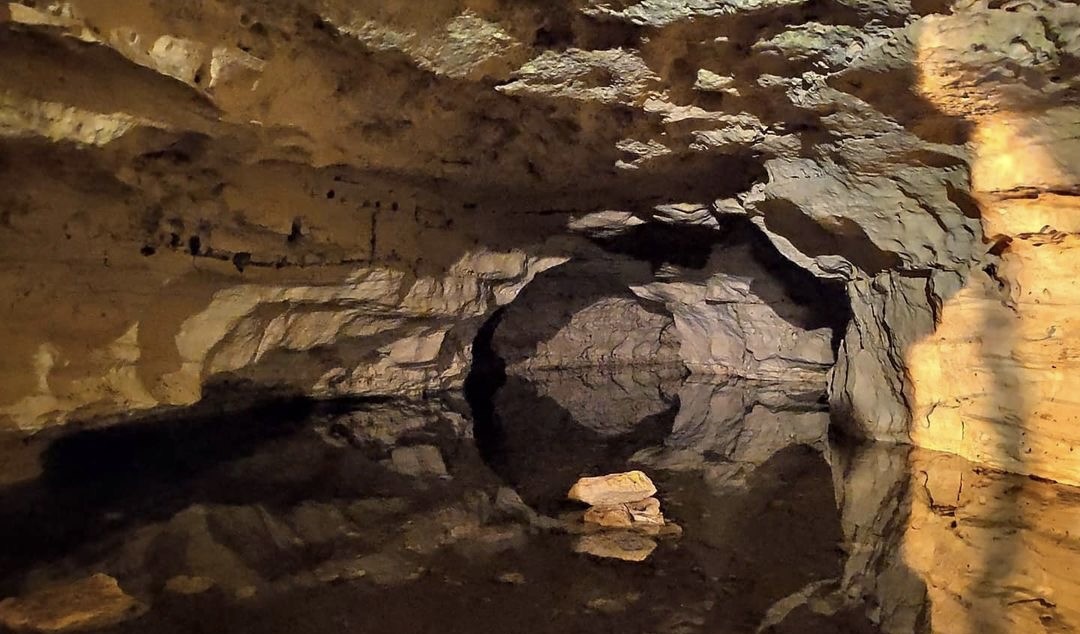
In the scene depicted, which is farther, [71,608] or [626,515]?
[626,515]

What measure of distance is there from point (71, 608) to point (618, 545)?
4.53 ft

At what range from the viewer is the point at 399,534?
7.48ft

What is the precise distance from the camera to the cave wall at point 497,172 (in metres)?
2.29

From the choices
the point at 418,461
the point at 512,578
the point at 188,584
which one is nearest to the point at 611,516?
the point at 512,578

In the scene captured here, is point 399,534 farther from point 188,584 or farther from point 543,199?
point 543,199

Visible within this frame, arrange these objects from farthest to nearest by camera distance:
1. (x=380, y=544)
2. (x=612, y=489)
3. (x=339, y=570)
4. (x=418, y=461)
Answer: (x=418, y=461) → (x=612, y=489) → (x=380, y=544) → (x=339, y=570)

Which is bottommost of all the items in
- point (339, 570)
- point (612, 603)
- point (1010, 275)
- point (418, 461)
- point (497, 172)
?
point (418, 461)

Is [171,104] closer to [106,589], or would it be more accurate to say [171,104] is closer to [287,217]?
[287,217]

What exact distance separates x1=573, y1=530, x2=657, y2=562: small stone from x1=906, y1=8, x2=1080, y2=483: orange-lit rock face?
1.69 metres

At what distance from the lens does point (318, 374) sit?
Result: 4129 millimetres

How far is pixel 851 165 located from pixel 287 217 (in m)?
2.42

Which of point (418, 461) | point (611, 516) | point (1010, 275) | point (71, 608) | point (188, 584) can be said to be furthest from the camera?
point (418, 461)

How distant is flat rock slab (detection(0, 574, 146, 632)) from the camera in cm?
168

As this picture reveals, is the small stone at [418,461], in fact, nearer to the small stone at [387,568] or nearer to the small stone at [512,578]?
the small stone at [387,568]
